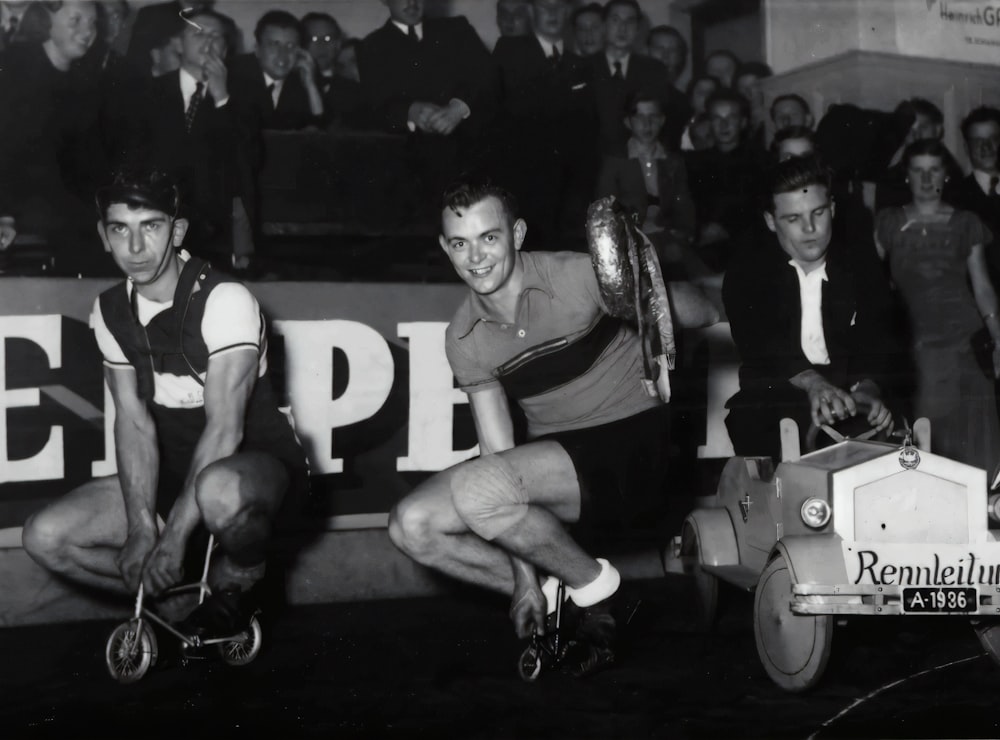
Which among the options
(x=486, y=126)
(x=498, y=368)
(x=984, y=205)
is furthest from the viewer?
(x=984, y=205)

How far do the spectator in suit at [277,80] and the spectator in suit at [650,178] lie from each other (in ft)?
3.19

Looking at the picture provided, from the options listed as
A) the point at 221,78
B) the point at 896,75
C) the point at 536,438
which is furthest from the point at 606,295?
the point at 896,75

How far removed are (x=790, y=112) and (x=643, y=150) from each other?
57 cm

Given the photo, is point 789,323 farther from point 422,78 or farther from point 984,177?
point 422,78

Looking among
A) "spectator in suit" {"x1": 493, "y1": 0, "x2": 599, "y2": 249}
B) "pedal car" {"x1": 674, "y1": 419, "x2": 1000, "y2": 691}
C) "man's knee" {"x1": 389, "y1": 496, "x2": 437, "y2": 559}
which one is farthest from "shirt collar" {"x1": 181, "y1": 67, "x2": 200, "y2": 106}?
"pedal car" {"x1": 674, "y1": 419, "x2": 1000, "y2": 691}

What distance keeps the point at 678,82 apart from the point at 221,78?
148 cm

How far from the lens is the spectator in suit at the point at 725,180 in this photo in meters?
3.53

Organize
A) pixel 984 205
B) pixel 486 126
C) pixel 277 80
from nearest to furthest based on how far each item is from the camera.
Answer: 1. pixel 277 80
2. pixel 486 126
3. pixel 984 205

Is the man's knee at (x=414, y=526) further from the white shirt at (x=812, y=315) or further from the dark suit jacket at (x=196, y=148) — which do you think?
the white shirt at (x=812, y=315)

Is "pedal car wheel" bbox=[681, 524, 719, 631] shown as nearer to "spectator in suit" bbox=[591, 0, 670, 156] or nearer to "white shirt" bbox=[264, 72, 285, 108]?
"spectator in suit" bbox=[591, 0, 670, 156]

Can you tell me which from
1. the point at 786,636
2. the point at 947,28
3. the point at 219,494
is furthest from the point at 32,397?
the point at 947,28

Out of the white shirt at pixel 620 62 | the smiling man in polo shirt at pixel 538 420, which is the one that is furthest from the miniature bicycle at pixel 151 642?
the white shirt at pixel 620 62

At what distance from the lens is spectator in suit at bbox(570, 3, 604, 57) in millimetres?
3408

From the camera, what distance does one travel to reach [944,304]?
365 cm
